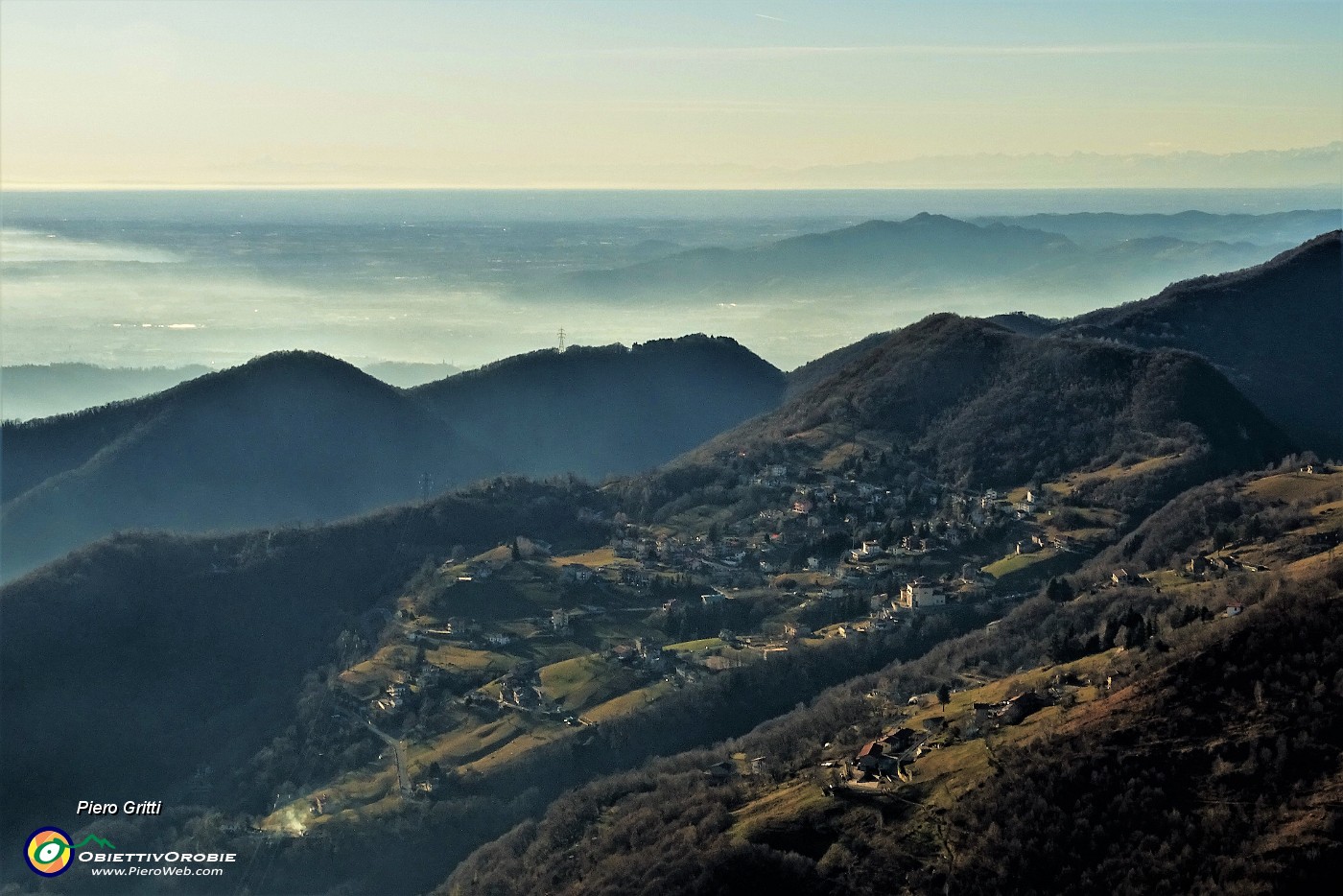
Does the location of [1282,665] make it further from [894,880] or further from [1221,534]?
[1221,534]

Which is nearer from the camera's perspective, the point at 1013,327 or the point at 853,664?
A: the point at 853,664

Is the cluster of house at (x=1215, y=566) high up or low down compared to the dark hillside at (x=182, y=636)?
up

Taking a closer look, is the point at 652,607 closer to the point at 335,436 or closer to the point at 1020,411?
the point at 1020,411

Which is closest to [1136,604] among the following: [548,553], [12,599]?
[548,553]

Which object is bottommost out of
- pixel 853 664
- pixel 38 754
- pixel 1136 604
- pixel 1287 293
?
pixel 38 754

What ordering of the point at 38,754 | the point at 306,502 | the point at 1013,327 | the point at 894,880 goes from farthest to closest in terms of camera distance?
1. the point at 1013,327
2. the point at 306,502
3. the point at 38,754
4. the point at 894,880

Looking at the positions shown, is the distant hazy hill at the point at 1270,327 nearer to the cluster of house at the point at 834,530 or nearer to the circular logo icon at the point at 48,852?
the cluster of house at the point at 834,530

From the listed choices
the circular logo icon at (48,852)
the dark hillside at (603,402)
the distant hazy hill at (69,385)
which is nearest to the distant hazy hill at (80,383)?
the distant hazy hill at (69,385)

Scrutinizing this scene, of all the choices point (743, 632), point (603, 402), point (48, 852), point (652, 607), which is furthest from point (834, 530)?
point (603, 402)
